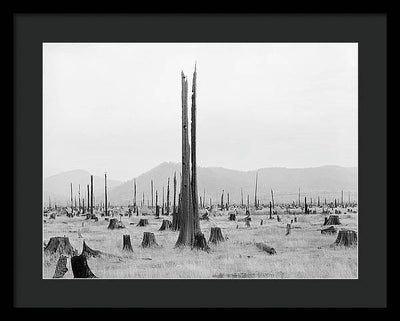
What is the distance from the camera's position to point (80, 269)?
8.47 m

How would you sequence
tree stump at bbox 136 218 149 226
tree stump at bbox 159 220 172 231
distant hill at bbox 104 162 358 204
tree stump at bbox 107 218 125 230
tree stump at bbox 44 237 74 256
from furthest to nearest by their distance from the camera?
tree stump at bbox 136 218 149 226
tree stump at bbox 107 218 125 230
tree stump at bbox 159 220 172 231
distant hill at bbox 104 162 358 204
tree stump at bbox 44 237 74 256

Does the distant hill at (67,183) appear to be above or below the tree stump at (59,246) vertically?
above

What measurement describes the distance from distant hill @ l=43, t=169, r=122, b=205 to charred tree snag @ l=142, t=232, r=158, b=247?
3.22ft

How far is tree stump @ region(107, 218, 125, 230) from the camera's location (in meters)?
11.1

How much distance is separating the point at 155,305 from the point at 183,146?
3.18 metres

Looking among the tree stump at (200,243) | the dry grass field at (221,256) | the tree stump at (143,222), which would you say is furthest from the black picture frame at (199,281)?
the tree stump at (143,222)

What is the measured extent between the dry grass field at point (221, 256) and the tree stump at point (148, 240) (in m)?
0.10

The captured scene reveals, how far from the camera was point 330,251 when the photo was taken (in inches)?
364

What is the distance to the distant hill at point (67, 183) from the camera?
31.3 feet

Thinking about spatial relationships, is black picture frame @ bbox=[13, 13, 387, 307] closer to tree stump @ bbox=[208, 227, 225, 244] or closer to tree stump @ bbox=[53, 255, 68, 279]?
tree stump @ bbox=[53, 255, 68, 279]

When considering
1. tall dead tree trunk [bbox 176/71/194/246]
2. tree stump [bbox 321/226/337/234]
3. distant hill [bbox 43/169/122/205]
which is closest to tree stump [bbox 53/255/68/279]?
distant hill [bbox 43/169/122/205]

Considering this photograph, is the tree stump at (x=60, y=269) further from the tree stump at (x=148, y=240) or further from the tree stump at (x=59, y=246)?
the tree stump at (x=148, y=240)
